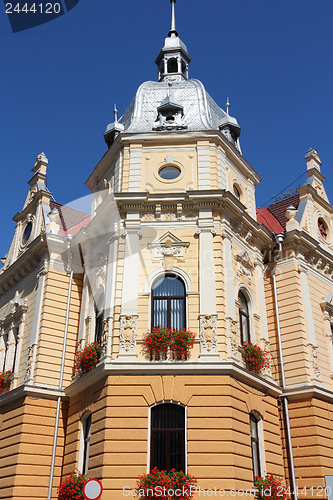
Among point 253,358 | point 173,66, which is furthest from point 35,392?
point 173,66

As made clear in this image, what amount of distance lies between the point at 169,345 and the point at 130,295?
2435 millimetres

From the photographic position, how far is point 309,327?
21875 mm

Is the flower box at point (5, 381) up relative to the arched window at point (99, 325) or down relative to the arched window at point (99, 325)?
down

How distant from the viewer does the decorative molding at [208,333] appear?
1757 cm

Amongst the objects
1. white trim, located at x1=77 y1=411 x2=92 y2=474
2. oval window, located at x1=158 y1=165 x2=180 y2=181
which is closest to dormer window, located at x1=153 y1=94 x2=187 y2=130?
oval window, located at x1=158 y1=165 x2=180 y2=181

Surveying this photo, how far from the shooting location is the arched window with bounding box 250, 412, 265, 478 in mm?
17859

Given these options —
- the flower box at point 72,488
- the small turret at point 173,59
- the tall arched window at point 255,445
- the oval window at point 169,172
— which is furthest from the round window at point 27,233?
the tall arched window at point 255,445

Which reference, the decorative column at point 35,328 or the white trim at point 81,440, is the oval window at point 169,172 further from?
the white trim at point 81,440

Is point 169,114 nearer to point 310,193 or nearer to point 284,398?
point 310,193

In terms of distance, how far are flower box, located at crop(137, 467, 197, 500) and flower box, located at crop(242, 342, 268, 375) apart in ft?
15.7

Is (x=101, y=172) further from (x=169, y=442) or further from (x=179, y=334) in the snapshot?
(x=169, y=442)

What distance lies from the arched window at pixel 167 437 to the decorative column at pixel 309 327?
6.58 meters

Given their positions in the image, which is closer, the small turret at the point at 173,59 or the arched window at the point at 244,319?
the arched window at the point at 244,319

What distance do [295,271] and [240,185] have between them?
451cm
